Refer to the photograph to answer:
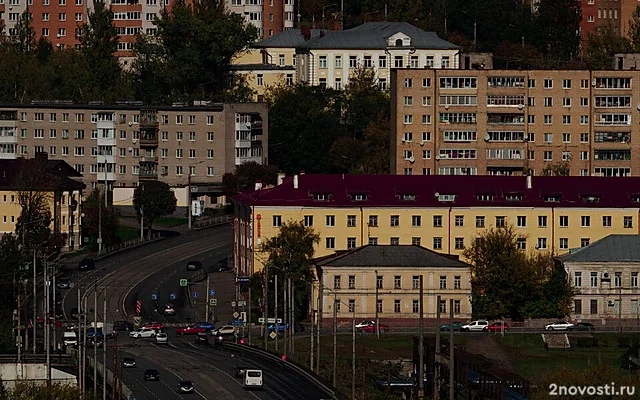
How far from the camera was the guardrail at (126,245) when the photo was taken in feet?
602

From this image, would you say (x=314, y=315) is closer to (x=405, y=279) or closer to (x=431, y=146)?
(x=405, y=279)

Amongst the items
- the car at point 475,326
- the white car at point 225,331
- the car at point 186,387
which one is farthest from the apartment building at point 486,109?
the car at point 186,387

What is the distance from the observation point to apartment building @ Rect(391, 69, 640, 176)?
198 meters

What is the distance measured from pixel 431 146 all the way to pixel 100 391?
79.5 metres

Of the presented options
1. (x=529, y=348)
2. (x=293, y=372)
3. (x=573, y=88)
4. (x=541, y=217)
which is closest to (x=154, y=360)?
(x=293, y=372)

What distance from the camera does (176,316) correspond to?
161375 mm

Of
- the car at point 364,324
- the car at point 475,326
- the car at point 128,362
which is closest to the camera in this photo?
the car at point 128,362

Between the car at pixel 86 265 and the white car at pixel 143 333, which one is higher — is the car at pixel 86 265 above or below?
above

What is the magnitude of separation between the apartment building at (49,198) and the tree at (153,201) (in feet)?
15.0

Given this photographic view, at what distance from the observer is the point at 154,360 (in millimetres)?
136000

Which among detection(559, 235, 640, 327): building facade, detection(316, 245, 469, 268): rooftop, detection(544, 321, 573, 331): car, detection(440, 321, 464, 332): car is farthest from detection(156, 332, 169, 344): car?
detection(559, 235, 640, 327): building facade

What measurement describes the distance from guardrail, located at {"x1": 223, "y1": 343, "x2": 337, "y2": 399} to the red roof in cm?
2455

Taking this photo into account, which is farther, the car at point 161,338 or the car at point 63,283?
the car at point 63,283

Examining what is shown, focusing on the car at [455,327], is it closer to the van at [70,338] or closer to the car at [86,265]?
the van at [70,338]
